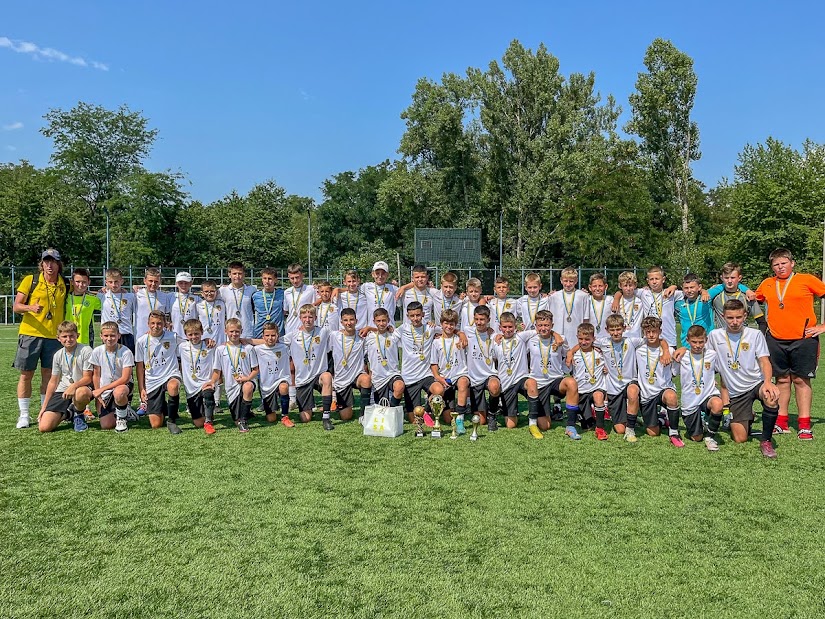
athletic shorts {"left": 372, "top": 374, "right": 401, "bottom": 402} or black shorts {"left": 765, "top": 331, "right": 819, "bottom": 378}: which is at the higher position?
black shorts {"left": 765, "top": 331, "right": 819, "bottom": 378}

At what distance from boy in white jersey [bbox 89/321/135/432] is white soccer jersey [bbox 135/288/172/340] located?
0.69 m

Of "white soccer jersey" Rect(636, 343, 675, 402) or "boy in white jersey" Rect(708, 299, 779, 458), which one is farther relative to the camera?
"white soccer jersey" Rect(636, 343, 675, 402)

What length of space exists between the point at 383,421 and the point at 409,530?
253 centimetres

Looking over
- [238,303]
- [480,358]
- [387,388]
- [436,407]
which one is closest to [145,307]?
[238,303]

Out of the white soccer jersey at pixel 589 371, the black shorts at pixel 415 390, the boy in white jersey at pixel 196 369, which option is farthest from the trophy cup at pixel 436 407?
the boy in white jersey at pixel 196 369

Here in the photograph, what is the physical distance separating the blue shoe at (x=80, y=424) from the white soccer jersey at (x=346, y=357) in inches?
101

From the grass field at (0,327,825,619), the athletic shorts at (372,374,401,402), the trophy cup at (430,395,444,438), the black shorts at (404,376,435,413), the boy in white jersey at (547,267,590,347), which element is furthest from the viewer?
the boy in white jersey at (547,267,590,347)

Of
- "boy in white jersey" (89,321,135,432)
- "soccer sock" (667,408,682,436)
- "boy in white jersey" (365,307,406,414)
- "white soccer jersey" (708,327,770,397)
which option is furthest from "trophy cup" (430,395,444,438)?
"boy in white jersey" (89,321,135,432)

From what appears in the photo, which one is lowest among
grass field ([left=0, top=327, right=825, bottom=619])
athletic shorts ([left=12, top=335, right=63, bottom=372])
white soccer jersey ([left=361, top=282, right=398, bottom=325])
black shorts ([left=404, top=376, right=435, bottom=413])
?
grass field ([left=0, top=327, right=825, bottom=619])

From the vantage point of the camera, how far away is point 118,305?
762 cm

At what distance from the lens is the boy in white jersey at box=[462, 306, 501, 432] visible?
22.4 ft

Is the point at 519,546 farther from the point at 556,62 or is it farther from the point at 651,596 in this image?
the point at 556,62

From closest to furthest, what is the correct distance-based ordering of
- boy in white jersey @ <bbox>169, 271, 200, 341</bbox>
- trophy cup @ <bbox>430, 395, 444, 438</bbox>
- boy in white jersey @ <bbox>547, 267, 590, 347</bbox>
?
1. trophy cup @ <bbox>430, 395, 444, 438</bbox>
2. boy in white jersey @ <bbox>547, 267, 590, 347</bbox>
3. boy in white jersey @ <bbox>169, 271, 200, 341</bbox>

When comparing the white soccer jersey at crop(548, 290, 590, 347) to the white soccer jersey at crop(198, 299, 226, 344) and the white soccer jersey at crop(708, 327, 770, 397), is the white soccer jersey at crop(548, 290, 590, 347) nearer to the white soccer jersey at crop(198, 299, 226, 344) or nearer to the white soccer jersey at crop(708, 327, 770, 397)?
the white soccer jersey at crop(708, 327, 770, 397)
